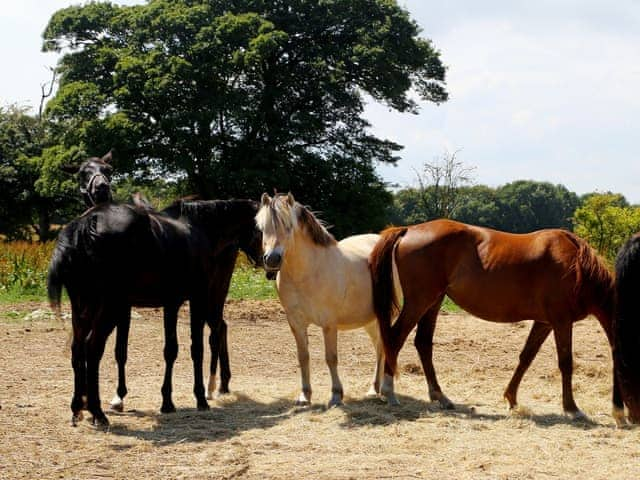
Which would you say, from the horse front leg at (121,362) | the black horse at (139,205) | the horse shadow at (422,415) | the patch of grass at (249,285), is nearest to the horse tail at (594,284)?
the horse shadow at (422,415)

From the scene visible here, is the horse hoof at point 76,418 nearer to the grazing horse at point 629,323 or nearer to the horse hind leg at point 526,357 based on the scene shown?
the horse hind leg at point 526,357

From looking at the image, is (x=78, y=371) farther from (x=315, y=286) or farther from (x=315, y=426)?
(x=315, y=286)

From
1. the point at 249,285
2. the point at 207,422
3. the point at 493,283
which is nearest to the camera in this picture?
the point at 207,422

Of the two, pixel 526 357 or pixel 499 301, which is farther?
pixel 526 357

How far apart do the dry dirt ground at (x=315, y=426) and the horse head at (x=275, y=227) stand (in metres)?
1.43

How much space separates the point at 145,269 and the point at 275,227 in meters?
1.25

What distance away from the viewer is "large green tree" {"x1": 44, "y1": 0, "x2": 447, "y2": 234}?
2956 centimetres

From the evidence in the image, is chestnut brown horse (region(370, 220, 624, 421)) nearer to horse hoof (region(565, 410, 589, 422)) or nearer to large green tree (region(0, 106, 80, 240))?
horse hoof (region(565, 410, 589, 422))

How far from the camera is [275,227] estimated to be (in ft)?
21.5

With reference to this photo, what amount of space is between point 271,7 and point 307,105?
4626 mm

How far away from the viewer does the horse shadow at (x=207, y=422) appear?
19.2ft

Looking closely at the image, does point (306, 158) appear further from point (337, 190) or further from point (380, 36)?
point (380, 36)

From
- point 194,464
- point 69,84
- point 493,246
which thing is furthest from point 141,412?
point 69,84

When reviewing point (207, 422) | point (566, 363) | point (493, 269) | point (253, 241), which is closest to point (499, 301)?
point (493, 269)
